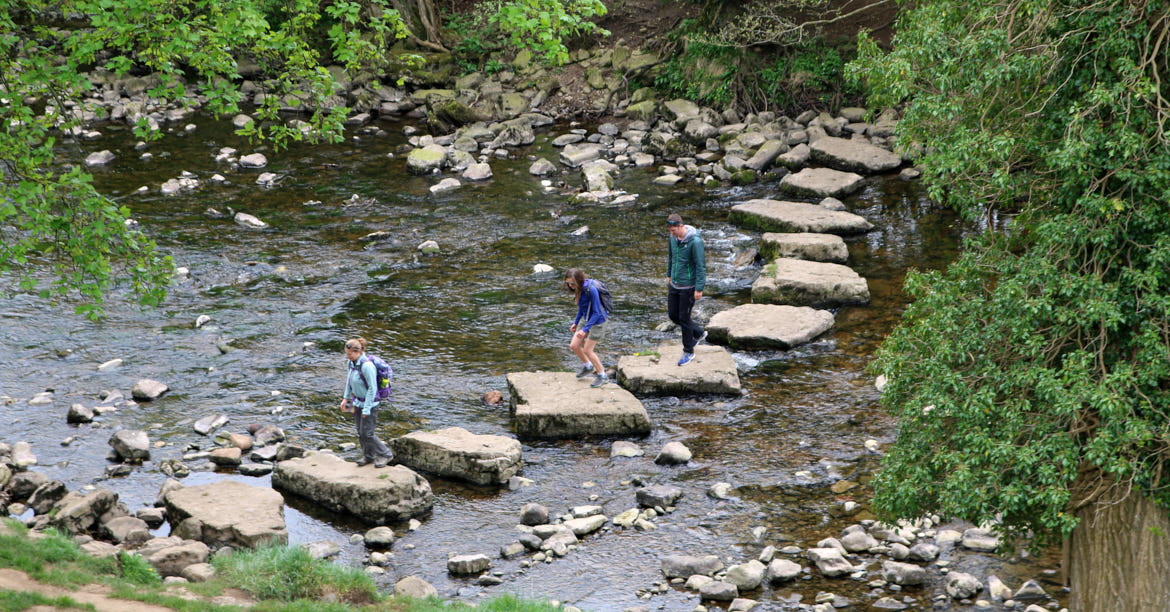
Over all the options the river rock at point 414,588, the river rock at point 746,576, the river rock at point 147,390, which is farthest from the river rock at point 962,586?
the river rock at point 147,390

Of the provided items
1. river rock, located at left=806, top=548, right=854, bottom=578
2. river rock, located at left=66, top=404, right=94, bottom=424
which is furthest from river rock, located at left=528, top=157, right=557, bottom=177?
river rock, located at left=806, top=548, right=854, bottom=578

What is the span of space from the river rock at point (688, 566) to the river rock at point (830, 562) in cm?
94

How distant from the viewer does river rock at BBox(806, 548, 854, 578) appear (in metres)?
9.36

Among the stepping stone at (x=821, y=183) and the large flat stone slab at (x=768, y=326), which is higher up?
the stepping stone at (x=821, y=183)

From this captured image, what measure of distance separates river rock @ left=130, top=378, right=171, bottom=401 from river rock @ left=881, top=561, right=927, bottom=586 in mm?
9999

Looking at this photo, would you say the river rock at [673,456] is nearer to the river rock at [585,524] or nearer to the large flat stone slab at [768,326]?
the river rock at [585,524]

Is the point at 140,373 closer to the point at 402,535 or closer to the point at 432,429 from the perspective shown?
the point at 432,429

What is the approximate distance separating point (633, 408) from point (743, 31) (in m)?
17.9

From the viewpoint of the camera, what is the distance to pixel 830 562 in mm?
9438

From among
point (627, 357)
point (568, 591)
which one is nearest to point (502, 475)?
point (568, 591)

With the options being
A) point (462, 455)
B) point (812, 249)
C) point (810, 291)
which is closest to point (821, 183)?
point (812, 249)

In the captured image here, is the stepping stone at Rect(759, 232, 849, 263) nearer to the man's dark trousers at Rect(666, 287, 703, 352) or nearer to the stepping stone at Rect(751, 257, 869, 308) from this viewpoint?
the stepping stone at Rect(751, 257, 869, 308)

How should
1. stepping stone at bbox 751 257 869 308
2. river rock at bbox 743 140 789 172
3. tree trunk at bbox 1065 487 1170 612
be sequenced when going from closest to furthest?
tree trunk at bbox 1065 487 1170 612 → stepping stone at bbox 751 257 869 308 → river rock at bbox 743 140 789 172

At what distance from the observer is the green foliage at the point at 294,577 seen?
8656mm
